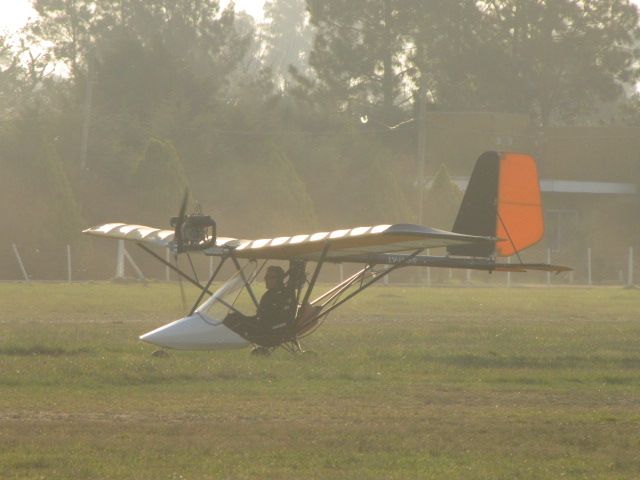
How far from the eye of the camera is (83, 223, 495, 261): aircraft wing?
46.0ft

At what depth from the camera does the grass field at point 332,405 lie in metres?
10.1

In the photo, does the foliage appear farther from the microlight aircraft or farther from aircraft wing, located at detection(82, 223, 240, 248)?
aircraft wing, located at detection(82, 223, 240, 248)

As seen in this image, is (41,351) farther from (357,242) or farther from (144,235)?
(357,242)

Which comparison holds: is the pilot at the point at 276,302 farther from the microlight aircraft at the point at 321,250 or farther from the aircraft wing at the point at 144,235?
the aircraft wing at the point at 144,235

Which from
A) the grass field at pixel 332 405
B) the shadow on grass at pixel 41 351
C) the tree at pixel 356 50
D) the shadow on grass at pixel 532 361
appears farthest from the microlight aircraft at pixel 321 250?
the tree at pixel 356 50

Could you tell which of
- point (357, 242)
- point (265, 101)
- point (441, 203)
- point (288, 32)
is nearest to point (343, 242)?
point (357, 242)

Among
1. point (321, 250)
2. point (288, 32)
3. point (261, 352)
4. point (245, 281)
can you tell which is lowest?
point (261, 352)

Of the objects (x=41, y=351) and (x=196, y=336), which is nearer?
(x=196, y=336)

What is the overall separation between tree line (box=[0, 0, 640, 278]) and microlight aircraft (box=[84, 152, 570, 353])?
29014 millimetres

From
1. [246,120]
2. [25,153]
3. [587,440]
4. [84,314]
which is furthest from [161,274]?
[587,440]

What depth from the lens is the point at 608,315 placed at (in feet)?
96.7

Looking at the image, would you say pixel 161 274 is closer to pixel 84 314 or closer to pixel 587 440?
pixel 84 314

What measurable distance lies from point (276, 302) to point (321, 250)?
1.06 m

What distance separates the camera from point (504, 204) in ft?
59.5
